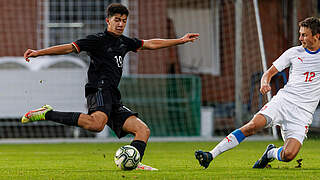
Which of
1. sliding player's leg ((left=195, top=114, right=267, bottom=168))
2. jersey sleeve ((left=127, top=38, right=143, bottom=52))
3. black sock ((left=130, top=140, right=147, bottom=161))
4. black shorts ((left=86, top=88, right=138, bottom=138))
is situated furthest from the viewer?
jersey sleeve ((left=127, top=38, right=143, bottom=52))

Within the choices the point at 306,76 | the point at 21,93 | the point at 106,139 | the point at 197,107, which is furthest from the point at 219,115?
the point at 306,76

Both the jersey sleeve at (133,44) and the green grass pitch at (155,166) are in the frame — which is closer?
the green grass pitch at (155,166)

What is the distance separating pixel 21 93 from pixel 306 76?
7930 millimetres

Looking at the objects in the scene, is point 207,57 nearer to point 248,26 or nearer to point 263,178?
point 248,26

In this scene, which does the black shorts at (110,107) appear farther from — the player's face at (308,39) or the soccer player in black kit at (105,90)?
the player's face at (308,39)

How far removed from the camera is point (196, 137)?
44.9 ft

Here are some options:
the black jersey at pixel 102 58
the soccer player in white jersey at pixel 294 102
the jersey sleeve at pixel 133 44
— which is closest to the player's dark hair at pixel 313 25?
the soccer player in white jersey at pixel 294 102

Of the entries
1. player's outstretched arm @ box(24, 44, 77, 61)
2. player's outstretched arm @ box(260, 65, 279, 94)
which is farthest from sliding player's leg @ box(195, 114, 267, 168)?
player's outstretched arm @ box(24, 44, 77, 61)

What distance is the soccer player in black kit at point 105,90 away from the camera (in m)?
6.79

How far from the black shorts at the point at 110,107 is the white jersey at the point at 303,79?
1.61m

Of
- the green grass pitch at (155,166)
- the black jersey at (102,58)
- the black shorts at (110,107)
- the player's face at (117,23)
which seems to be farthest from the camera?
the player's face at (117,23)

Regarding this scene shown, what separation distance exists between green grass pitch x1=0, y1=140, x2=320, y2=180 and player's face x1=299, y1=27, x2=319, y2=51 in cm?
124

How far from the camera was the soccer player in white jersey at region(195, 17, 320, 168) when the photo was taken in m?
6.70

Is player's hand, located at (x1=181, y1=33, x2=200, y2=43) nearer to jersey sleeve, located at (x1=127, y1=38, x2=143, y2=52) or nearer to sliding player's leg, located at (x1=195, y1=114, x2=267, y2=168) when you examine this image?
jersey sleeve, located at (x1=127, y1=38, x2=143, y2=52)
